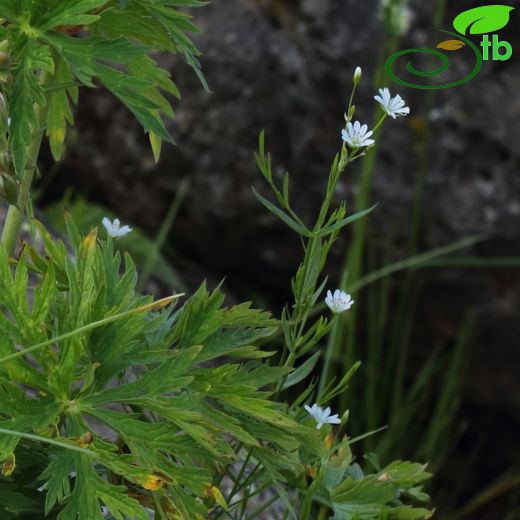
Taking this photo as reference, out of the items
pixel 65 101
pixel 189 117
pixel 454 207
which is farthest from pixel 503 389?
pixel 65 101

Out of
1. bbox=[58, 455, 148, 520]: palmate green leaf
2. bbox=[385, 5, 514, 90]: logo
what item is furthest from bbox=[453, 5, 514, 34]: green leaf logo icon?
bbox=[58, 455, 148, 520]: palmate green leaf

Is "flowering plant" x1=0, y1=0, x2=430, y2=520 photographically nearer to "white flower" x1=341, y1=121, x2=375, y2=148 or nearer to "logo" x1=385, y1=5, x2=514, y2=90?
"white flower" x1=341, y1=121, x2=375, y2=148

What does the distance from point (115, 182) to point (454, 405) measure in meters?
1.40

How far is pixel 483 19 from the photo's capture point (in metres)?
3.21

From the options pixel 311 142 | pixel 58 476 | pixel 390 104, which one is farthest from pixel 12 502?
pixel 311 142

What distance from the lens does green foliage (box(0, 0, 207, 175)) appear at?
122cm

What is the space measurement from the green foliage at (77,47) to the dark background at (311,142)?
1812 millimetres

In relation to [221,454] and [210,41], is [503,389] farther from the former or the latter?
[221,454]

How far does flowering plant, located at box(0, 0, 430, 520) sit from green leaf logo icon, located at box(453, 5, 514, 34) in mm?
1940

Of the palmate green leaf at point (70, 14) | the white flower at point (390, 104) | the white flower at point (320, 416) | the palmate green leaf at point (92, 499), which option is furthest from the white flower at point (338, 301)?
the palmate green leaf at point (70, 14)

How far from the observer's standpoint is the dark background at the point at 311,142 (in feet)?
10.5

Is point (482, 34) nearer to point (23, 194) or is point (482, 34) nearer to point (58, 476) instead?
point (23, 194)

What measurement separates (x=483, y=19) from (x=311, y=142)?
0.68m

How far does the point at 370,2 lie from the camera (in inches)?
130
